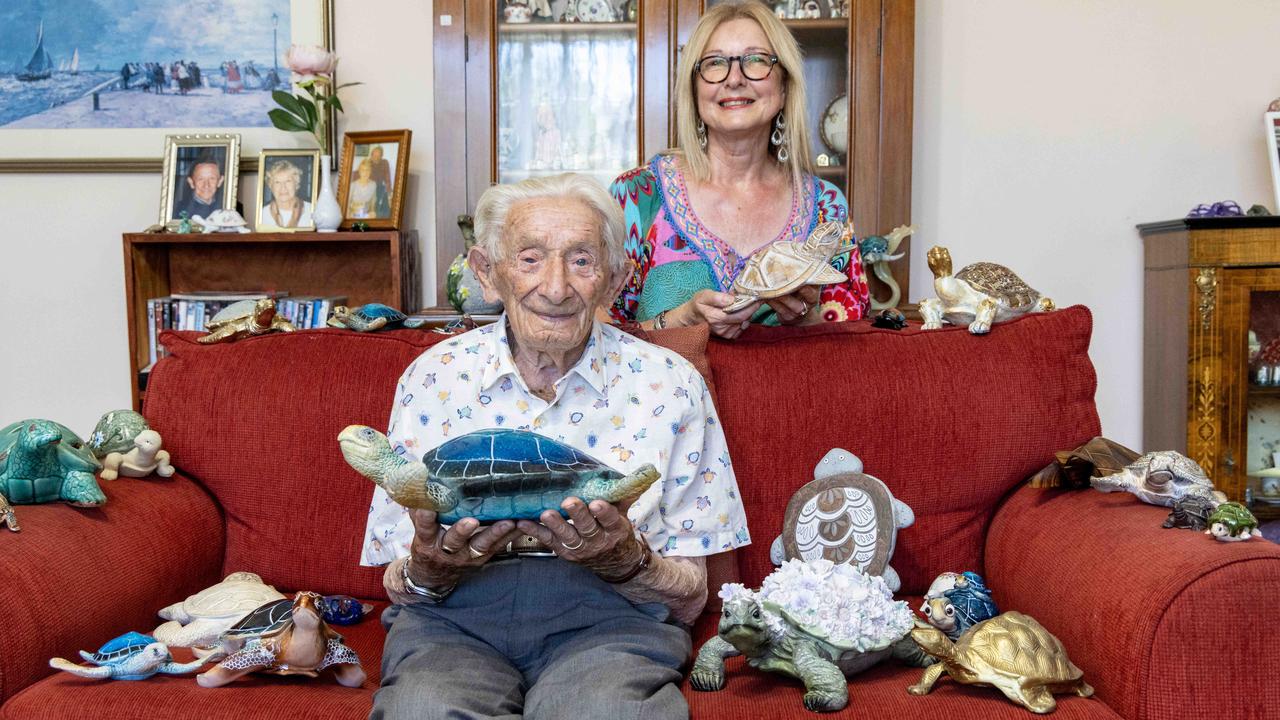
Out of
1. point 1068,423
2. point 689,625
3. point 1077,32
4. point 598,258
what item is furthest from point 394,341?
point 1077,32

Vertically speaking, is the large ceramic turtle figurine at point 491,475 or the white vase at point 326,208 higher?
the white vase at point 326,208

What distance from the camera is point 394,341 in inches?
77.5

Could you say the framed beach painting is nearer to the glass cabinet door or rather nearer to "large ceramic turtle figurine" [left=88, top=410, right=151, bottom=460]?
the glass cabinet door

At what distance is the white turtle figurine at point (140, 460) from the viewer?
6.08 feet

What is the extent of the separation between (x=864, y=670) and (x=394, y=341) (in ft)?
3.22

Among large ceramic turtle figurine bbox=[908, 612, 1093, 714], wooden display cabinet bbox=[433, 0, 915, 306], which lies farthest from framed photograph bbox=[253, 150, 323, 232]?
large ceramic turtle figurine bbox=[908, 612, 1093, 714]

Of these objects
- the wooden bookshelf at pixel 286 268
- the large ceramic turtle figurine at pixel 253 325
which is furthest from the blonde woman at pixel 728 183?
the wooden bookshelf at pixel 286 268

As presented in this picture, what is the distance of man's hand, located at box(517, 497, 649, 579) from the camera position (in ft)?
4.38

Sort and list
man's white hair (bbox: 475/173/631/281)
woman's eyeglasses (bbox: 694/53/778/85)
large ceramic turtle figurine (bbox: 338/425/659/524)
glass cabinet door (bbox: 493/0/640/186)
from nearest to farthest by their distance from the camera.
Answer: large ceramic turtle figurine (bbox: 338/425/659/524) < man's white hair (bbox: 475/173/631/281) < woman's eyeglasses (bbox: 694/53/778/85) < glass cabinet door (bbox: 493/0/640/186)

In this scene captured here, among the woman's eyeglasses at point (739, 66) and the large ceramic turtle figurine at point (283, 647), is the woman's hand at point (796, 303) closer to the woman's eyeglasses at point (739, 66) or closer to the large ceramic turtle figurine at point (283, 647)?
the woman's eyeglasses at point (739, 66)

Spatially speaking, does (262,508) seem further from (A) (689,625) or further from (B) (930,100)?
(B) (930,100)

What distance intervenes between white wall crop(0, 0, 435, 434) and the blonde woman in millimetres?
1355

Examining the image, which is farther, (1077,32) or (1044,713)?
(1077,32)

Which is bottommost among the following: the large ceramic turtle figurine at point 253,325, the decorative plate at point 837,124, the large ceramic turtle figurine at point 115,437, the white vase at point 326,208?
the large ceramic turtle figurine at point 115,437
